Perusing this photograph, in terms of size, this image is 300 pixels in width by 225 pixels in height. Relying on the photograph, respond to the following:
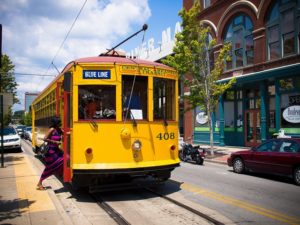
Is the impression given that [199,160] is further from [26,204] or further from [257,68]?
[26,204]

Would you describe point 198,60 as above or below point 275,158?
above

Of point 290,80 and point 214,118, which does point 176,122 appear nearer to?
point 290,80

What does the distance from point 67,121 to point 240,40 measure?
687 inches

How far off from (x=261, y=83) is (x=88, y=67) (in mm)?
15588

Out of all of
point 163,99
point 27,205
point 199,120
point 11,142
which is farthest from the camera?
point 199,120

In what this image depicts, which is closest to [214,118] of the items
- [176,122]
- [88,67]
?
[176,122]

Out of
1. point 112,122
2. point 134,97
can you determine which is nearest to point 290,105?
point 134,97

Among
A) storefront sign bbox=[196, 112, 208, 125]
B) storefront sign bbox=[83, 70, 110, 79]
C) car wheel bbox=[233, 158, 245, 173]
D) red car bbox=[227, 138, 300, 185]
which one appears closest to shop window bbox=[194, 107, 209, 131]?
storefront sign bbox=[196, 112, 208, 125]

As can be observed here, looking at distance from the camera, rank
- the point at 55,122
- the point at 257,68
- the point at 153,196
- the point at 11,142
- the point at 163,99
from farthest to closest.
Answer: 1. the point at 11,142
2. the point at 257,68
3. the point at 55,122
4. the point at 163,99
5. the point at 153,196

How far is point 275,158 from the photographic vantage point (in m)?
11.1

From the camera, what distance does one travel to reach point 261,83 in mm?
21297

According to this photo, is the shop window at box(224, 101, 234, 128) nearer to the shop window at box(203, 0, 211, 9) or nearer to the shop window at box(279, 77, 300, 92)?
the shop window at box(279, 77, 300, 92)

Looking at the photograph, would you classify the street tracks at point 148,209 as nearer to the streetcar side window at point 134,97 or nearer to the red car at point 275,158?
the streetcar side window at point 134,97

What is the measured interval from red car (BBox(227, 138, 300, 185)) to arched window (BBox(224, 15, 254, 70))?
448 inches
